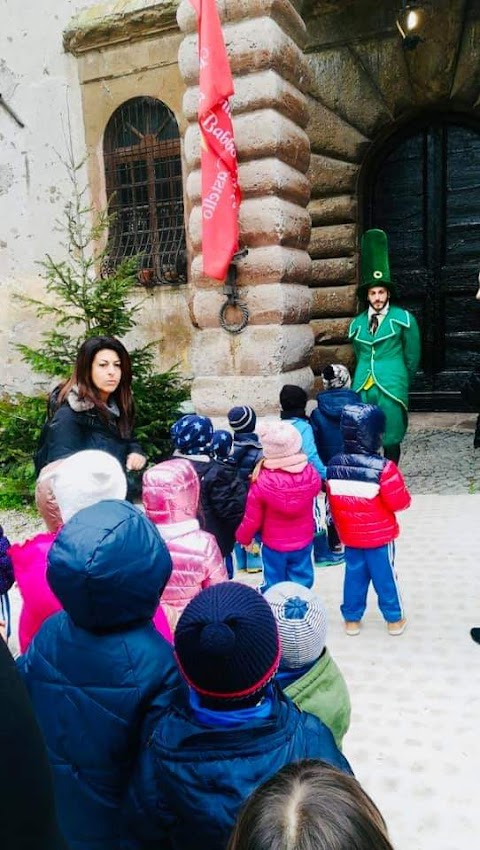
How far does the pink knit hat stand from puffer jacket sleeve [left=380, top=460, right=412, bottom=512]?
470 mm

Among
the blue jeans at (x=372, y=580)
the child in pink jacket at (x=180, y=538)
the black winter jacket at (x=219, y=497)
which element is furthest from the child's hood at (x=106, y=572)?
the blue jeans at (x=372, y=580)

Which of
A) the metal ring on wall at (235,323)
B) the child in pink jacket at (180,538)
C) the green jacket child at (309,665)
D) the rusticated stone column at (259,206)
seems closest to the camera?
the green jacket child at (309,665)

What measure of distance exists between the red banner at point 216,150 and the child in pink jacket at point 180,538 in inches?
116

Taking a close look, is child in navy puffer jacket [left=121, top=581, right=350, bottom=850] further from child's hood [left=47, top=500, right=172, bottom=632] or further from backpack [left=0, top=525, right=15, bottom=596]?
backpack [left=0, top=525, right=15, bottom=596]

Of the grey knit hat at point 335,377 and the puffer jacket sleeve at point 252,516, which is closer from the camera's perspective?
the puffer jacket sleeve at point 252,516

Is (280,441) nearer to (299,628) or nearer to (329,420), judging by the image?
(329,420)

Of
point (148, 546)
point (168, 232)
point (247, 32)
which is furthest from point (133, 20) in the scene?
point (148, 546)

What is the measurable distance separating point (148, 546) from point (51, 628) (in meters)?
0.33

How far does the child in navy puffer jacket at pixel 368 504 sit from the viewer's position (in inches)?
131

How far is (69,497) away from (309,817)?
1445 mm

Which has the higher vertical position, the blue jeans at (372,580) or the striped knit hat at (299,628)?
the striped knit hat at (299,628)

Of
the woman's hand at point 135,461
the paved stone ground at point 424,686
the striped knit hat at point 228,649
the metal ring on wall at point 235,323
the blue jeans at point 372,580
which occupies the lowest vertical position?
the paved stone ground at point 424,686

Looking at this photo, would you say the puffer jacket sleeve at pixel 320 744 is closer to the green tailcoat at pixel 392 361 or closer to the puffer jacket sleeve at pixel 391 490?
the puffer jacket sleeve at pixel 391 490

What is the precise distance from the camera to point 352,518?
3385mm
